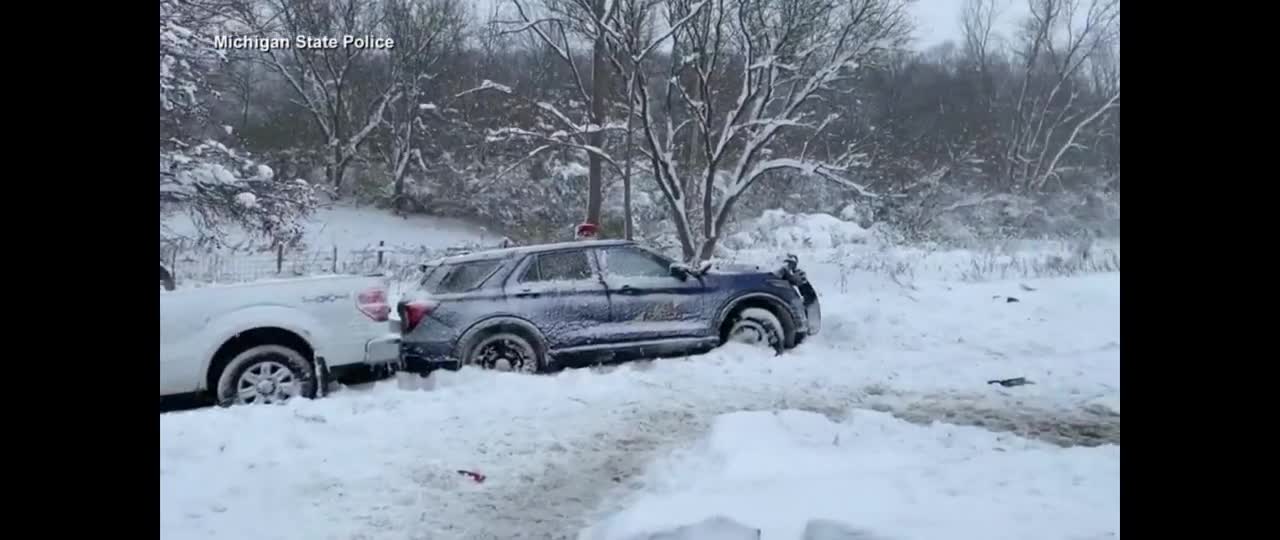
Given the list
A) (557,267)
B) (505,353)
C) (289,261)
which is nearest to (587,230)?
(557,267)

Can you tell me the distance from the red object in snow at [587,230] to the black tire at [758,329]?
987 millimetres

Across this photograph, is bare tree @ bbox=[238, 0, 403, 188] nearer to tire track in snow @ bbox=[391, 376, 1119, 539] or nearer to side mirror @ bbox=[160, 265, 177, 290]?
side mirror @ bbox=[160, 265, 177, 290]

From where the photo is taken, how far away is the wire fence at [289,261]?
3.83 metres

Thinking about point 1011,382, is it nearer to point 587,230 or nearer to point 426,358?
point 587,230

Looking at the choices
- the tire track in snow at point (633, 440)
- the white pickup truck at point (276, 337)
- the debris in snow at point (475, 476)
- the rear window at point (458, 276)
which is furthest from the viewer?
the rear window at point (458, 276)

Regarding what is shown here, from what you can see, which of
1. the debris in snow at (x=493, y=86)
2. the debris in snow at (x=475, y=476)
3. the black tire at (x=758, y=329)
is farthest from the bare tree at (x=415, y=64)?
the black tire at (x=758, y=329)

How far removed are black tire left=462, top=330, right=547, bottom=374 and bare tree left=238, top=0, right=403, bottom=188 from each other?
1.30 meters

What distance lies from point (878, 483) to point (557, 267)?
2.01 m

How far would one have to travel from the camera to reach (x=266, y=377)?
416 cm

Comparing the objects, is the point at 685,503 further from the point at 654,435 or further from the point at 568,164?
the point at 568,164

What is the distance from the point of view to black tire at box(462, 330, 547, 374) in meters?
4.58

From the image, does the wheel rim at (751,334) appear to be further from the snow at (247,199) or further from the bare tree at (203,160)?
the snow at (247,199)
